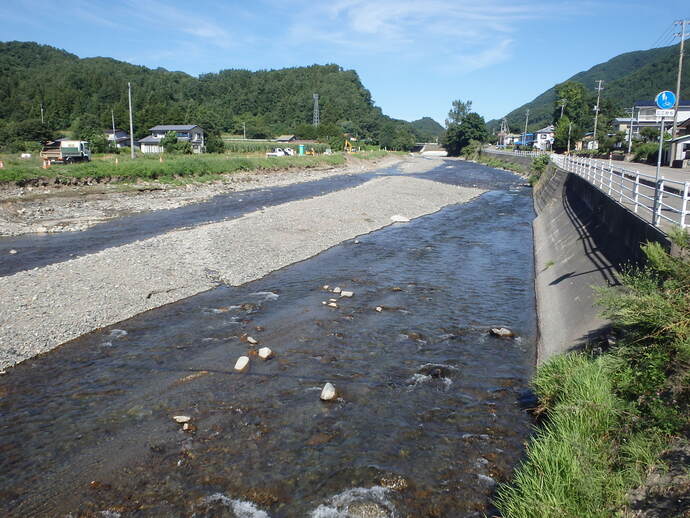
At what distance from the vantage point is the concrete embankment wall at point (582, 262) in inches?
447

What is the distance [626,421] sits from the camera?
7.02 m

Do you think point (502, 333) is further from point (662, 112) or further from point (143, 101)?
point (143, 101)

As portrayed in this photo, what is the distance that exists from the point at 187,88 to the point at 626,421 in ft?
622

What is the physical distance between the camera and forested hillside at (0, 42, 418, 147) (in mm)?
102500

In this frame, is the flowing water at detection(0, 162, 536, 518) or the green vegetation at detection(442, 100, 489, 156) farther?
the green vegetation at detection(442, 100, 489, 156)

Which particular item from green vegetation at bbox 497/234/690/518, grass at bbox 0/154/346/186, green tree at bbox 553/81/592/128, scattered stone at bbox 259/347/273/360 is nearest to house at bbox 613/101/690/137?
green tree at bbox 553/81/592/128

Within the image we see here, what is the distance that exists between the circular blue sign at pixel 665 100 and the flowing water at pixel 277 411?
6616 mm

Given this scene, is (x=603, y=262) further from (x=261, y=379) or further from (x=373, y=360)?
(x=261, y=379)

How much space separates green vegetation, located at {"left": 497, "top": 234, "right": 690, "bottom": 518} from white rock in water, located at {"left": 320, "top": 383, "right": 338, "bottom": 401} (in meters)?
3.74

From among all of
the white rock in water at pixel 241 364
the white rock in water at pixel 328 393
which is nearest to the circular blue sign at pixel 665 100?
the white rock in water at pixel 328 393

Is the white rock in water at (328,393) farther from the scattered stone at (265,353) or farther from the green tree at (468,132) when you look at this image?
the green tree at (468,132)

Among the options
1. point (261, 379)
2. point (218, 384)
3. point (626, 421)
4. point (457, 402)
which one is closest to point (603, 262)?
point (457, 402)

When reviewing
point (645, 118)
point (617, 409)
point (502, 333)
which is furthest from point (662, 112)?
point (645, 118)

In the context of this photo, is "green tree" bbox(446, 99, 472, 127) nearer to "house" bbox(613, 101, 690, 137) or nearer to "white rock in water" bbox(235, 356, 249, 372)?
"house" bbox(613, 101, 690, 137)
